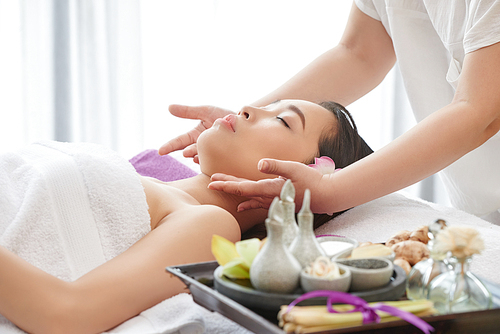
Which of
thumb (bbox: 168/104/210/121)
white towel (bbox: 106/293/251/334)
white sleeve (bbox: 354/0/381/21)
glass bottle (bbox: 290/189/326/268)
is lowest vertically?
white towel (bbox: 106/293/251/334)

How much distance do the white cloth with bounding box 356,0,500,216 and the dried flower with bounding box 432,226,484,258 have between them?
976 mm

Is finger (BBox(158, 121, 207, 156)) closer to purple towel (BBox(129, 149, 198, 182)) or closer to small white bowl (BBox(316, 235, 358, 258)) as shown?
purple towel (BBox(129, 149, 198, 182))

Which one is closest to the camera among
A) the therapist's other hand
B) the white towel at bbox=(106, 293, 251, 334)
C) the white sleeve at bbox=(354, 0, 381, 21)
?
the white towel at bbox=(106, 293, 251, 334)

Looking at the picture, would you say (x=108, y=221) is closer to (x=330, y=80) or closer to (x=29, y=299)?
(x=29, y=299)

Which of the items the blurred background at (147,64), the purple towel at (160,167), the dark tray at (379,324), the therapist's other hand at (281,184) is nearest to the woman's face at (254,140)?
the therapist's other hand at (281,184)

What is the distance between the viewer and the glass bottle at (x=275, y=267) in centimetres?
53

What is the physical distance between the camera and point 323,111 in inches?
57.6

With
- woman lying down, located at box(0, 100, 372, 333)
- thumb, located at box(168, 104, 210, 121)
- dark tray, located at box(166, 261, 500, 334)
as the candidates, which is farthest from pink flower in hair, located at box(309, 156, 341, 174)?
dark tray, located at box(166, 261, 500, 334)

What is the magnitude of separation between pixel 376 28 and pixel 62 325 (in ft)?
5.09

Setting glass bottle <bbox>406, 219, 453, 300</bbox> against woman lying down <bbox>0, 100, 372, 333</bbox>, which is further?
woman lying down <bbox>0, 100, 372, 333</bbox>

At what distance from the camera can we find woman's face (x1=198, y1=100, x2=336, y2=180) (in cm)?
130

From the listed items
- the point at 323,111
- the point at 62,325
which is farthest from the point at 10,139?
the point at 62,325

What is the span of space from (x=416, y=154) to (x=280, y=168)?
1.12ft

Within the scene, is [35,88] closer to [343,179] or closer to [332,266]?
[343,179]
